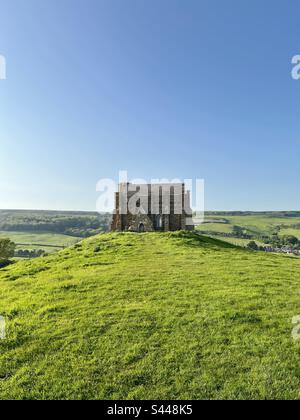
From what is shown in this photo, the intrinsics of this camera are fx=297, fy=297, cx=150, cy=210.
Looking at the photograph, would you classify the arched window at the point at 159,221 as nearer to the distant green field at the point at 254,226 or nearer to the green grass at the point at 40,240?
the green grass at the point at 40,240

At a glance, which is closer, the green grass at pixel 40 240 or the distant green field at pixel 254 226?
the green grass at pixel 40 240

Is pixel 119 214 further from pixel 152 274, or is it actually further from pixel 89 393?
pixel 89 393

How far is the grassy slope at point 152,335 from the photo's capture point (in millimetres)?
8305

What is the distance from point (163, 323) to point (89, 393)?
420 cm

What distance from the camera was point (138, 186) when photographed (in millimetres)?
51906

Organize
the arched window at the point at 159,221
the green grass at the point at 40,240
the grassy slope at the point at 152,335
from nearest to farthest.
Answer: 1. the grassy slope at the point at 152,335
2. the arched window at the point at 159,221
3. the green grass at the point at 40,240

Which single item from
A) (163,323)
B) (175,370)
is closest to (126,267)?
(163,323)

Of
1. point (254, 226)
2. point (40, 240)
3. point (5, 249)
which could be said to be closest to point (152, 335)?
point (5, 249)

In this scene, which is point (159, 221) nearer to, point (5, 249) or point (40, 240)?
point (5, 249)

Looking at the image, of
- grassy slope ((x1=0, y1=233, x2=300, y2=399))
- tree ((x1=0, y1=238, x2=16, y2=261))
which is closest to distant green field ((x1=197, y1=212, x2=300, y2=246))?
tree ((x1=0, y1=238, x2=16, y2=261))

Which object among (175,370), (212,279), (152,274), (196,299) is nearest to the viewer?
(175,370)

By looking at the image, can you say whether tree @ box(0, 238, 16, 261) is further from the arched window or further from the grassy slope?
the grassy slope

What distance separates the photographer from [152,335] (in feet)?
35.4

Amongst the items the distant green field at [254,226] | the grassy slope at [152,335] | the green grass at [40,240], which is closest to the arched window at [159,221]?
the grassy slope at [152,335]
